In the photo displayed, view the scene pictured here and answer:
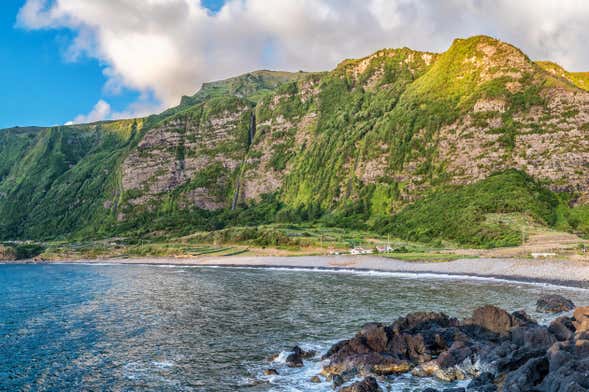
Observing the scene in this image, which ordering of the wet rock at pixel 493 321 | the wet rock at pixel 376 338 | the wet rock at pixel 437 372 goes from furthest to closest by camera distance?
the wet rock at pixel 493 321
the wet rock at pixel 376 338
the wet rock at pixel 437 372

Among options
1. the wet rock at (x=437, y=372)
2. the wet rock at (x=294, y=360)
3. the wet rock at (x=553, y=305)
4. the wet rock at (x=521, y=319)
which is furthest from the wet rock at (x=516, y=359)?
the wet rock at (x=553, y=305)

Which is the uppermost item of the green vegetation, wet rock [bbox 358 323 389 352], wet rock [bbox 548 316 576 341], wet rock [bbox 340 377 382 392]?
the green vegetation

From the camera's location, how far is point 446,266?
8856 centimetres

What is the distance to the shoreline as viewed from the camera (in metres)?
70.9

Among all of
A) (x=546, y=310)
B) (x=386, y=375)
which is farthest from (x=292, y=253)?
(x=386, y=375)

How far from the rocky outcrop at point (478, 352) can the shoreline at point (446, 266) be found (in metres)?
38.3

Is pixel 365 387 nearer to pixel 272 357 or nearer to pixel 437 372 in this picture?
pixel 437 372

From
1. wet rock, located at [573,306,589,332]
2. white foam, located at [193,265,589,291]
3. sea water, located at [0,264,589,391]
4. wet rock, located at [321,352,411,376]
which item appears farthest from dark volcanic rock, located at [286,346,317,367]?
white foam, located at [193,265,589,291]

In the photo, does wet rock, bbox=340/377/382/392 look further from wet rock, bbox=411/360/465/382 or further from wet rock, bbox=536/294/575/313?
wet rock, bbox=536/294/575/313

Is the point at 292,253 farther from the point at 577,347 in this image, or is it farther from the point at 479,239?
the point at 577,347

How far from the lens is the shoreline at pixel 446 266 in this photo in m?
70.9

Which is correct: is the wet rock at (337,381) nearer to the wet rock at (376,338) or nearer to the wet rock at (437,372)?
the wet rock at (437,372)

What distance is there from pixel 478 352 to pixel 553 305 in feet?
77.4

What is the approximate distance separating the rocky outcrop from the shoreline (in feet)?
126
